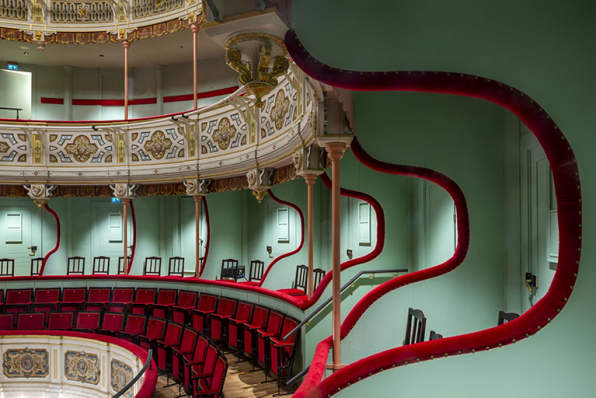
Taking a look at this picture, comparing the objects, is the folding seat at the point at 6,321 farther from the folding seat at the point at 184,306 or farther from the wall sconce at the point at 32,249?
the wall sconce at the point at 32,249

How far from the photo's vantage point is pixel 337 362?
357 centimetres

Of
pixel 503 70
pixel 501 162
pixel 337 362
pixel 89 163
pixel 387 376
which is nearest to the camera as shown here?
pixel 503 70

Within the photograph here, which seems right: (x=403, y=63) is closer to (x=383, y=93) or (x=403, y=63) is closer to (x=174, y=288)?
(x=383, y=93)

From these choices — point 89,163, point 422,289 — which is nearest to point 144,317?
point 89,163

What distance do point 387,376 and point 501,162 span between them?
255 cm

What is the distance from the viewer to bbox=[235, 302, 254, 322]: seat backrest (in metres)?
7.62

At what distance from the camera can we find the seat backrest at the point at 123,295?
1043 cm

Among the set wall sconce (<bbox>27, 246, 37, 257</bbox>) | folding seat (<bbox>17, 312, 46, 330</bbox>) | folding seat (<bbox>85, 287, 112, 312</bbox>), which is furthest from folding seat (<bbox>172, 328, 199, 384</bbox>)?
wall sconce (<bbox>27, 246, 37, 257</bbox>)

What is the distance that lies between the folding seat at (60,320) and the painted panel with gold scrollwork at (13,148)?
4122 mm

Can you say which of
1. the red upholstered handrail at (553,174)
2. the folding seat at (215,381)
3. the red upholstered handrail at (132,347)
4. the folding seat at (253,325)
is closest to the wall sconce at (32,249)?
the red upholstered handrail at (132,347)

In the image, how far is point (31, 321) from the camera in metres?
9.30

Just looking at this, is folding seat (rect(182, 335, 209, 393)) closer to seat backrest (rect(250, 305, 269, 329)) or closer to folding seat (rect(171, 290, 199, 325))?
seat backrest (rect(250, 305, 269, 329))

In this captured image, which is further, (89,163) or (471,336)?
(89,163)

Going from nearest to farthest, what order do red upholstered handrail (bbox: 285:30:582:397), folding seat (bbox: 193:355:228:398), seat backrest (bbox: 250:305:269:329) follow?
red upholstered handrail (bbox: 285:30:582:397) → folding seat (bbox: 193:355:228:398) → seat backrest (bbox: 250:305:269:329)
